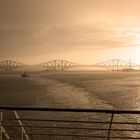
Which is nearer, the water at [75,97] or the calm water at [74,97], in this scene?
the water at [75,97]

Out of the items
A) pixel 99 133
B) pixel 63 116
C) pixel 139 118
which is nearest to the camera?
pixel 99 133

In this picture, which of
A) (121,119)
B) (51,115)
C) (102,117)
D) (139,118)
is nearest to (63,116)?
(51,115)

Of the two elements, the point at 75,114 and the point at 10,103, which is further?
the point at 10,103

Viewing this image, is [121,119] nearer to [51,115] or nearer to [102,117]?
[102,117]

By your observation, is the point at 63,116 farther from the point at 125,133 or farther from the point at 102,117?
the point at 125,133

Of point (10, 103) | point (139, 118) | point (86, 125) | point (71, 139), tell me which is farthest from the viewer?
point (10, 103)

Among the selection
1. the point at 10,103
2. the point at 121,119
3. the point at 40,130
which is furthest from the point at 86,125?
the point at 10,103

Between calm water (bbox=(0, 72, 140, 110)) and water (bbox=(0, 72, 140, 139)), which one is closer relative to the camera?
water (bbox=(0, 72, 140, 139))

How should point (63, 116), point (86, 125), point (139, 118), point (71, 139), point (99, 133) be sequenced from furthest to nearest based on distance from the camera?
point (139, 118), point (63, 116), point (86, 125), point (99, 133), point (71, 139)

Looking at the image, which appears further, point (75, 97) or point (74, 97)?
point (75, 97)
